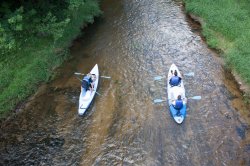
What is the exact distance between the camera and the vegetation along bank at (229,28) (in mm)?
20719

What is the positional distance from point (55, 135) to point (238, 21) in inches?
597

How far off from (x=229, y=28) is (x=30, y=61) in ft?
44.8

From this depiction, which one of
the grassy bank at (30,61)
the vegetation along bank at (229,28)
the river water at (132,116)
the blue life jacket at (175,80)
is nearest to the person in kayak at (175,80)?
the blue life jacket at (175,80)

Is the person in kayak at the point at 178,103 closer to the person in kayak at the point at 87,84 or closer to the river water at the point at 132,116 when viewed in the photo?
the river water at the point at 132,116

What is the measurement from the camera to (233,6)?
25.4 metres

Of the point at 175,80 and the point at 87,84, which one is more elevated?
the point at 87,84

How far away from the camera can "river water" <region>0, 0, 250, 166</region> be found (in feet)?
53.3

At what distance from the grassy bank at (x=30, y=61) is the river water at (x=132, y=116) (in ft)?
1.96

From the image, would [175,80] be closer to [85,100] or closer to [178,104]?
[178,104]

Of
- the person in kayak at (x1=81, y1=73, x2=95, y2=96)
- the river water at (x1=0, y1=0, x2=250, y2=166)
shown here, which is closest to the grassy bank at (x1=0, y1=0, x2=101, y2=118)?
the river water at (x1=0, y1=0, x2=250, y2=166)

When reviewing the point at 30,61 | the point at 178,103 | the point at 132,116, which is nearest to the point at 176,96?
the point at 178,103

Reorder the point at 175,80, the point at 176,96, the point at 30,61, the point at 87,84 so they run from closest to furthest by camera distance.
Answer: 1. the point at 176,96
2. the point at 175,80
3. the point at 87,84
4. the point at 30,61

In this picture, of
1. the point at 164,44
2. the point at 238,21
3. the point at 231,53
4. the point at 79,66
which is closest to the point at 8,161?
the point at 79,66

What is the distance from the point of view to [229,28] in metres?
23.3
